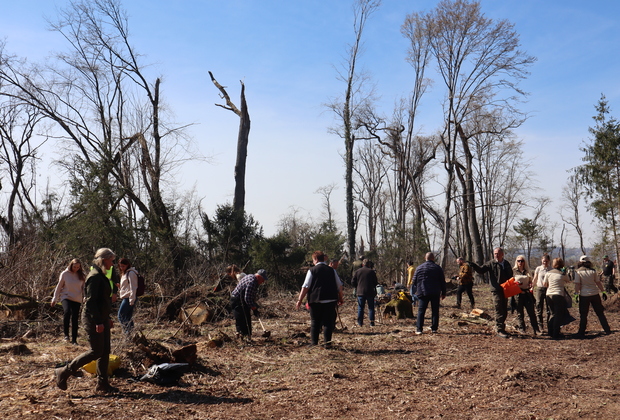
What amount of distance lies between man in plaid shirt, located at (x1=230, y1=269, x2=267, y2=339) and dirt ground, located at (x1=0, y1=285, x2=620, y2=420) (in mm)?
408

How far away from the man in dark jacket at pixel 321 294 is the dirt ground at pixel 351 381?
49 centimetres

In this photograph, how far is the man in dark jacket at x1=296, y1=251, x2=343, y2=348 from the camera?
368 inches

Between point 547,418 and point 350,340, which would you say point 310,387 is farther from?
point 350,340

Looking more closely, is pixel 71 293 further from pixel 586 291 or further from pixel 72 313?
pixel 586 291

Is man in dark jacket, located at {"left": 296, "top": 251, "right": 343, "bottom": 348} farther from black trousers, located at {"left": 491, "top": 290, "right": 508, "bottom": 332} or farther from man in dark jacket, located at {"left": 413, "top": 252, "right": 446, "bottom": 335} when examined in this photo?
black trousers, located at {"left": 491, "top": 290, "right": 508, "bottom": 332}

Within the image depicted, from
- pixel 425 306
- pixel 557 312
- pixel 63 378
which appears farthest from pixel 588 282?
pixel 63 378

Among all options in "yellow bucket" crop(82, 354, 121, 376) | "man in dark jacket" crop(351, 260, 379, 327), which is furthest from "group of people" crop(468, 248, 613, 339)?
"yellow bucket" crop(82, 354, 121, 376)

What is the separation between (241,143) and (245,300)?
1756 cm

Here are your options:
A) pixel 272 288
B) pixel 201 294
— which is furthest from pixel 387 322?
pixel 272 288

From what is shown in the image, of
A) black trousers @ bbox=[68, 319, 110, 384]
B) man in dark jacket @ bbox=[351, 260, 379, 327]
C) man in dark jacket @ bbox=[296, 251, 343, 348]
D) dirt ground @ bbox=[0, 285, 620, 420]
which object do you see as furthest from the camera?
man in dark jacket @ bbox=[351, 260, 379, 327]

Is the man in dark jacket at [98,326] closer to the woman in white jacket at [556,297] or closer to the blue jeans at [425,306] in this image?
the blue jeans at [425,306]

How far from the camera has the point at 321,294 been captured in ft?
30.6

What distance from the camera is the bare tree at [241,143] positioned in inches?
1037

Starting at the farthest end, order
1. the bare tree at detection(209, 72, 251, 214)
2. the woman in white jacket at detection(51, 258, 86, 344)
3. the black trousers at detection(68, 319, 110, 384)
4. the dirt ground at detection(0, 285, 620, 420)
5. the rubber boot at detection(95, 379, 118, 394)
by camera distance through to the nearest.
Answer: the bare tree at detection(209, 72, 251, 214)
the woman in white jacket at detection(51, 258, 86, 344)
the rubber boot at detection(95, 379, 118, 394)
the black trousers at detection(68, 319, 110, 384)
the dirt ground at detection(0, 285, 620, 420)
